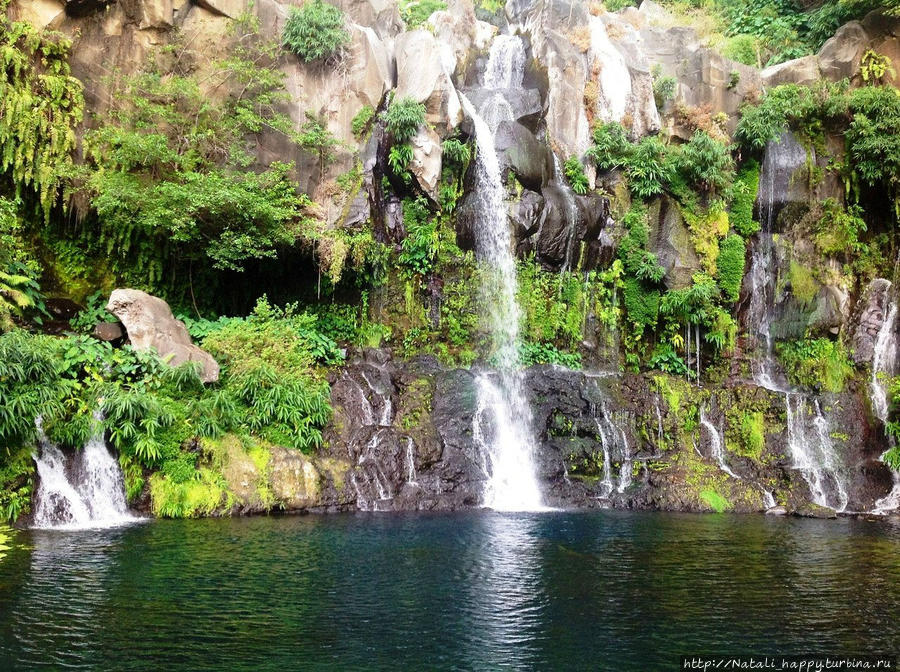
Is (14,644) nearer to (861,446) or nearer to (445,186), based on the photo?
(445,186)

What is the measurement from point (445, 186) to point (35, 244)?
34.3 ft

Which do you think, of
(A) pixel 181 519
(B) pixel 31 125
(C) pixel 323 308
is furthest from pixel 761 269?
(B) pixel 31 125

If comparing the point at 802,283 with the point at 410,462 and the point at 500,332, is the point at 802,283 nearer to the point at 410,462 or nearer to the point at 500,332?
the point at 500,332

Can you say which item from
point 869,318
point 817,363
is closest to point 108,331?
point 817,363

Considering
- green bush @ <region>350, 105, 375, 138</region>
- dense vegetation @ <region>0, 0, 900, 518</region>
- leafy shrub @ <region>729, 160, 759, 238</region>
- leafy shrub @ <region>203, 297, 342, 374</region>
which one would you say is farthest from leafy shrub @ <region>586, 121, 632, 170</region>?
leafy shrub @ <region>203, 297, 342, 374</region>

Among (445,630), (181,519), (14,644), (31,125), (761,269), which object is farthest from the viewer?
(761,269)

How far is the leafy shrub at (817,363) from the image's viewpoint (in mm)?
18859

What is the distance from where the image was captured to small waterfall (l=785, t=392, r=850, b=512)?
619 inches

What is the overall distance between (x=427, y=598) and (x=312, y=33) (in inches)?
633

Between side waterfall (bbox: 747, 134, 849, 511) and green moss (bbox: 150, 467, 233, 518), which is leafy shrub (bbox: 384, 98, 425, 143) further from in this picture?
side waterfall (bbox: 747, 134, 849, 511)

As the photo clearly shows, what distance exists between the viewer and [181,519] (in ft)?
38.9

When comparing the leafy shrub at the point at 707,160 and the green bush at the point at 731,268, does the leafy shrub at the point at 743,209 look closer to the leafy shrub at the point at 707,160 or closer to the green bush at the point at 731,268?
the leafy shrub at the point at 707,160

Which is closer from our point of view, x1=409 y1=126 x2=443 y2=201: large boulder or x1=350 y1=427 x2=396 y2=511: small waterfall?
x1=350 y1=427 x2=396 y2=511: small waterfall

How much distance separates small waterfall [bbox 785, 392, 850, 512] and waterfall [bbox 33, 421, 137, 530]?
47.5 ft
